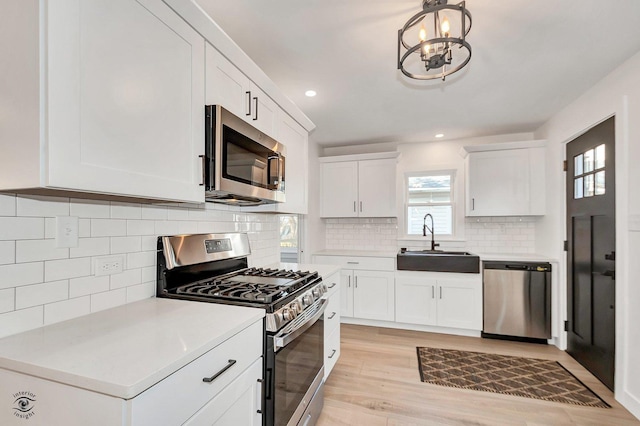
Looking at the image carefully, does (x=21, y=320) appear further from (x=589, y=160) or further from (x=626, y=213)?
(x=589, y=160)

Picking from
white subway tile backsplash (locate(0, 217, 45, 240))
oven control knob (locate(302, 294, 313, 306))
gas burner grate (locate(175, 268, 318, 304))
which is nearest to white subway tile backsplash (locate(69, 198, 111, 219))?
white subway tile backsplash (locate(0, 217, 45, 240))

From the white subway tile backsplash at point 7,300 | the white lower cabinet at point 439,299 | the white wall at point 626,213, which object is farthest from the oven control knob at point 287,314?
the white lower cabinet at point 439,299

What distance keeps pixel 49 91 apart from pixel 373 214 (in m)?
3.58

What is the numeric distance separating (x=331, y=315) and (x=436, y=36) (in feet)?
6.66

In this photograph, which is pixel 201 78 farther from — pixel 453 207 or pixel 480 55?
pixel 453 207

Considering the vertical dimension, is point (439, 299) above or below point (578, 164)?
below

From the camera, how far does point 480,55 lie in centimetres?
207

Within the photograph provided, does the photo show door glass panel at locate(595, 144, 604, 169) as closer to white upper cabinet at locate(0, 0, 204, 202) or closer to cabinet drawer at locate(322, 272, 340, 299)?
cabinet drawer at locate(322, 272, 340, 299)

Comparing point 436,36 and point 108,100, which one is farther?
point 436,36

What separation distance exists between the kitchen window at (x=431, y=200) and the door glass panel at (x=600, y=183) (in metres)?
1.66

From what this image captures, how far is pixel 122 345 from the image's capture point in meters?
0.93

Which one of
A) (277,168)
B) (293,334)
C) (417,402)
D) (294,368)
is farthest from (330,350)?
A: (277,168)

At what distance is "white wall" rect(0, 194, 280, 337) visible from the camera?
3.38ft

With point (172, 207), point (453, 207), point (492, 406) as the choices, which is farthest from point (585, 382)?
point (172, 207)
